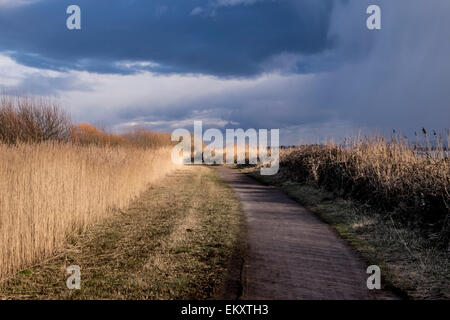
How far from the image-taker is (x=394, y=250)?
6.50 m

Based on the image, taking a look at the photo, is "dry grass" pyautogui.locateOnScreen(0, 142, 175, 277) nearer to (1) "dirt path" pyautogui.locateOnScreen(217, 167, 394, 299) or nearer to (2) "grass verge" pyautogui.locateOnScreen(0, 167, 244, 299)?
(2) "grass verge" pyautogui.locateOnScreen(0, 167, 244, 299)

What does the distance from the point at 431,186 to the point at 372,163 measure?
3.24 meters

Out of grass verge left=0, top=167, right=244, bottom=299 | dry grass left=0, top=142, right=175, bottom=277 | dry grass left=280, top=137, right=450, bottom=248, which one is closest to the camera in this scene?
grass verge left=0, top=167, right=244, bottom=299

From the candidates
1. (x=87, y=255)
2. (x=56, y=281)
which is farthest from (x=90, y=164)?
(x=56, y=281)

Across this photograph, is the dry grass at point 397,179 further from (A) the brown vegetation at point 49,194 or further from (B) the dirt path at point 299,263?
(A) the brown vegetation at point 49,194

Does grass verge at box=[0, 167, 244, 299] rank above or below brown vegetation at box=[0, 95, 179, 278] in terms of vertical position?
below

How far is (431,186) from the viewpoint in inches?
309

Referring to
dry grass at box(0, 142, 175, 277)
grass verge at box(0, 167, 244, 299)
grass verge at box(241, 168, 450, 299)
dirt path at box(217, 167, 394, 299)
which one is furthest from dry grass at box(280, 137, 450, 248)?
dry grass at box(0, 142, 175, 277)

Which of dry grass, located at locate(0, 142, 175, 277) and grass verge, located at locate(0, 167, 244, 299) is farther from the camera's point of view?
dry grass, located at locate(0, 142, 175, 277)

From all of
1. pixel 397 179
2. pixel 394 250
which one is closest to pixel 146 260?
pixel 394 250

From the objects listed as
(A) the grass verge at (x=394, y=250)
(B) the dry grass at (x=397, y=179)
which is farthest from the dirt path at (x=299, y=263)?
(B) the dry grass at (x=397, y=179)

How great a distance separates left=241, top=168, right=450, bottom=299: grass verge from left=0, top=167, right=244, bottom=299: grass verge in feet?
8.21

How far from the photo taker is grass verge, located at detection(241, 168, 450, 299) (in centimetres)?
487

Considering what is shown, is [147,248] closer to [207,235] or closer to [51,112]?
[207,235]
